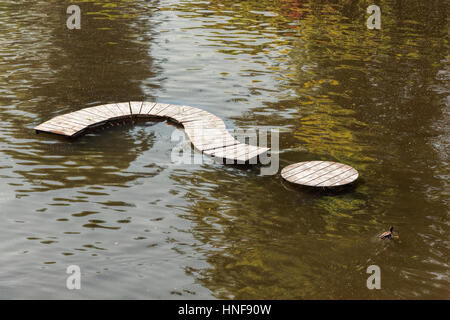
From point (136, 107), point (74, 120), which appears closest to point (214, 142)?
point (136, 107)

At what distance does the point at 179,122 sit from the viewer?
48.8ft

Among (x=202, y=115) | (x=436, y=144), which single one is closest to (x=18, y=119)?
(x=202, y=115)

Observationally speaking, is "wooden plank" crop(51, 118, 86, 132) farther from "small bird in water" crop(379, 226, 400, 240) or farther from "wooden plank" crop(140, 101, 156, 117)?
"small bird in water" crop(379, 226, 400, 240)

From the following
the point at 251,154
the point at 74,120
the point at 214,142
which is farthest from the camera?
the point at 74,120

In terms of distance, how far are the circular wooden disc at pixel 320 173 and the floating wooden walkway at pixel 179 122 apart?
3.65 feet

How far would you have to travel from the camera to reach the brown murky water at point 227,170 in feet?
28.9

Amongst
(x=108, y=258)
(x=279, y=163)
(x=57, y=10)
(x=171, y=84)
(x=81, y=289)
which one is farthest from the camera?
(x=57, y=10)

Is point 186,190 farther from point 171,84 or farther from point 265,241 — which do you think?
point 171,84

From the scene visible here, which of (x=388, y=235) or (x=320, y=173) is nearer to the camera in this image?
(x=388, y=235)

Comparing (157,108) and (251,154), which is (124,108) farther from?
(251,154)

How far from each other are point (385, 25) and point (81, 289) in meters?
21.1

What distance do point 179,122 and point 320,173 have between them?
4758 millimetres

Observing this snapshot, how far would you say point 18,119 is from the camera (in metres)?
14.9

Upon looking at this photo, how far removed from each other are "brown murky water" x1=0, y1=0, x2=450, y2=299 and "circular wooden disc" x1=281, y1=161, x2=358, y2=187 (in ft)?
0.94
